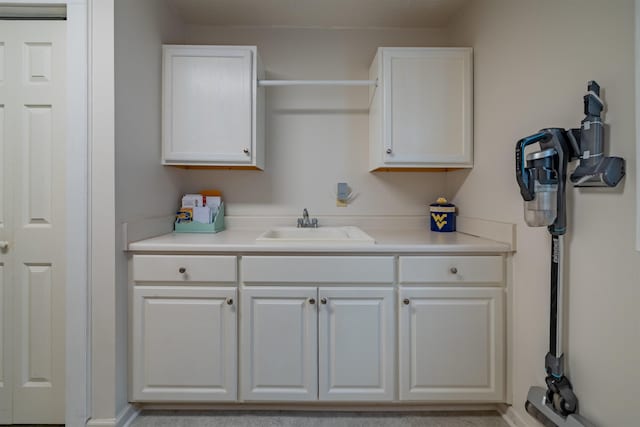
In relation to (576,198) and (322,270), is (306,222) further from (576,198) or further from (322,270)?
(576,198)

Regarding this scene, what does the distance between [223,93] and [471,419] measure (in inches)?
86.9

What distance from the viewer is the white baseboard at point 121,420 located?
4.77 ft

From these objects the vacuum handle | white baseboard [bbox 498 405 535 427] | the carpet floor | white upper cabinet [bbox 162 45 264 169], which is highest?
white upper cabinet [bbox 162 45 264 169]

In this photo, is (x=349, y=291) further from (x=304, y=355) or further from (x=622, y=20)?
(x=622, y=20)

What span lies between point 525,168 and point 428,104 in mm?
863

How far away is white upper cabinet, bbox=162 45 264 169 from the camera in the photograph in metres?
1.87

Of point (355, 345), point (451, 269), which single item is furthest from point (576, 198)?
point (355, 345)

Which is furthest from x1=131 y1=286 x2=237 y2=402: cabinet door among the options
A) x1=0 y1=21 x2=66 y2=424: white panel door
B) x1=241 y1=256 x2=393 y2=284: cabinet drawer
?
x1=0 y1=21 x2=66 y2=424: white panel door

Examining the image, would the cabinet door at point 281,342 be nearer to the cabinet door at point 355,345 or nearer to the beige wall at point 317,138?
the cabinet door at point 355,345

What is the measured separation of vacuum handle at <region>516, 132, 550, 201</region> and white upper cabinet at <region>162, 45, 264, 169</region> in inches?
54.1

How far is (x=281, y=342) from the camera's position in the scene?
156 cm

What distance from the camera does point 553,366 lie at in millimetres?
1200

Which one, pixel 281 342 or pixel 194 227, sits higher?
pixel 194 227

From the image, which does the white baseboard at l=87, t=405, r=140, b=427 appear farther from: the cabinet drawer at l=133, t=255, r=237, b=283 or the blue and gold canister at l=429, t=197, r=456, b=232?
the blue and gold canister at l=429, t=197, r=456, b=232
